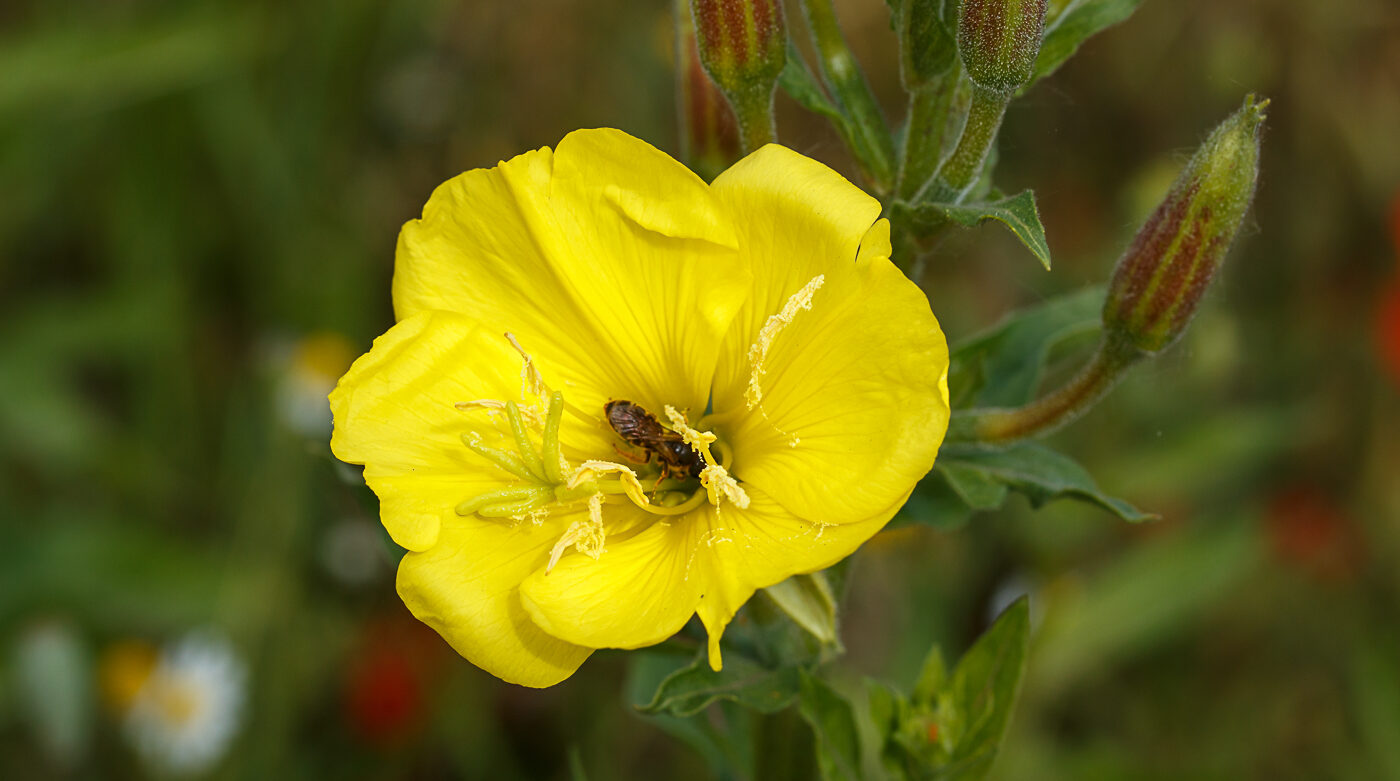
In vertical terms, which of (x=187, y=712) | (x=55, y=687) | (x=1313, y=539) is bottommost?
(x=1313, y=539)

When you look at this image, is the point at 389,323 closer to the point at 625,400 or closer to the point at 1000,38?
the point at 625,400

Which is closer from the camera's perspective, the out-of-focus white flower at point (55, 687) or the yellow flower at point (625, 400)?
the yellow flower at point (625, 400)

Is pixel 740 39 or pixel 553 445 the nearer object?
pixel 553 445

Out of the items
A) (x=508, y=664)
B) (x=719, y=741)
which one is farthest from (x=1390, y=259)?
(x=508, y=664)

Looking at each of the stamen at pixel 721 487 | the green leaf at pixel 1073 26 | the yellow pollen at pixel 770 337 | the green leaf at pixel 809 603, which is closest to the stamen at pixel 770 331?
the yellow pollen at pixel 770 337

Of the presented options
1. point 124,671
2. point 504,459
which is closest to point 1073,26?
point 504,459

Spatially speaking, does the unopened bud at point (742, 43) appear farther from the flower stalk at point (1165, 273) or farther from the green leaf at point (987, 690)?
the green leaf at point (987, 690)
